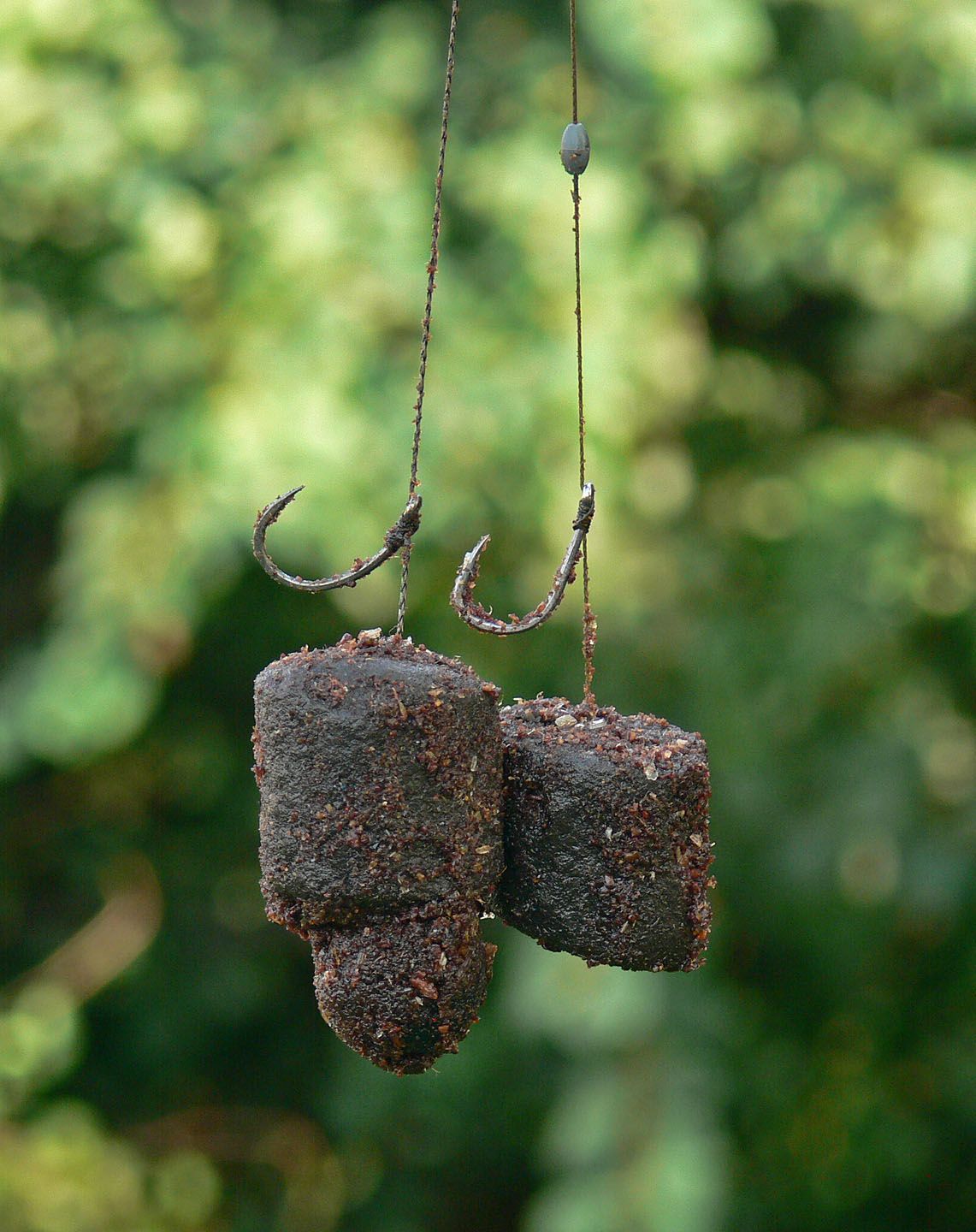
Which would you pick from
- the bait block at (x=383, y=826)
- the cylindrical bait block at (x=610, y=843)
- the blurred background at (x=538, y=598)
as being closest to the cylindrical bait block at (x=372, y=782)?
the bait block at (x=383, y=826)

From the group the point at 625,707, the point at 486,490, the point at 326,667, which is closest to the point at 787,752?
the point at 625,707

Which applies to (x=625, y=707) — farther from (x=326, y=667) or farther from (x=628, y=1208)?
(x=326, y=667)

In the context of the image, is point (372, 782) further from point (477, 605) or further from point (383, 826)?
point (477, 605)

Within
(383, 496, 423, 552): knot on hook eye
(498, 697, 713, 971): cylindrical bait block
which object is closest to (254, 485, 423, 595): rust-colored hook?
(383, 496, 423, 552): knot on hook eye

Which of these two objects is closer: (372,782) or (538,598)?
(372,782)

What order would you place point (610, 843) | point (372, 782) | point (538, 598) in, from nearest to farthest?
point (372, 782)
point (610, 843)
point (538, 598)

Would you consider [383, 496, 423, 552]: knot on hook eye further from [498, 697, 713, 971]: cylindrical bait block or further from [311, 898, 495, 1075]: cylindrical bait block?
[311, 898, 495, 1075]: cylindrical bait block

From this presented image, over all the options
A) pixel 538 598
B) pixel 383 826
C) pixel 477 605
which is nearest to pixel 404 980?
pixel 383 826
